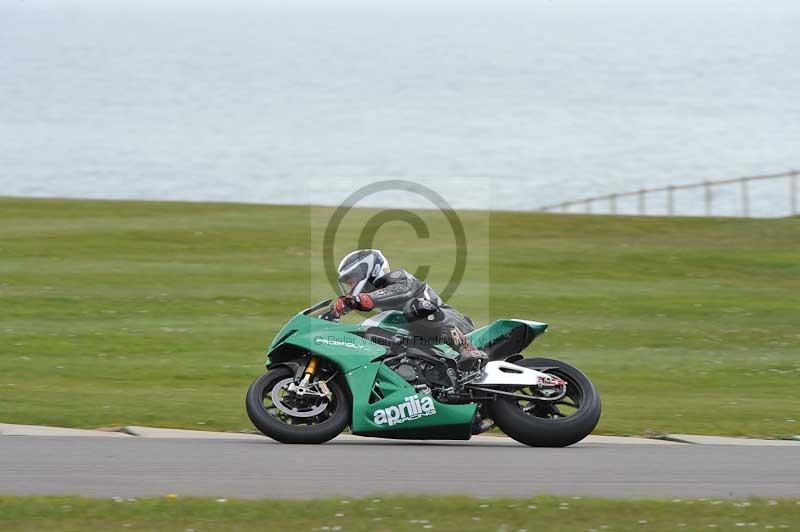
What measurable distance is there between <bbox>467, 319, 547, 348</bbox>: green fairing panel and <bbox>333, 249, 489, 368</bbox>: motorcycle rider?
153mm

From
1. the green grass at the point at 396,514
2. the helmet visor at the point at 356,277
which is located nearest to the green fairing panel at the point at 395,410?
the helmet visor at the point at 356,277

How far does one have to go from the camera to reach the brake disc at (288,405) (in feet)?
35.9

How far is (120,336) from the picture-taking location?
63.3 ft

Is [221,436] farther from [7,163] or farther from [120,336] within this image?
[7,163]

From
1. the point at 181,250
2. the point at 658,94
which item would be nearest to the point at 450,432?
the point at 181,250

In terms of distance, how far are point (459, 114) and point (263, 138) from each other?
705 inches

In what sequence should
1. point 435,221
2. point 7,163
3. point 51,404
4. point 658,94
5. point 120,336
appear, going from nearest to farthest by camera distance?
1. point 51,404
2. point 120,336
3. point 435,221
4. point 7,163
5. point 658,94

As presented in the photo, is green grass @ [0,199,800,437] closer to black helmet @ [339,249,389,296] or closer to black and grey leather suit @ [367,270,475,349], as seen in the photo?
black helmet @ [339,249,389,296]

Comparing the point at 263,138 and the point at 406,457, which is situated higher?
the point at 263,138

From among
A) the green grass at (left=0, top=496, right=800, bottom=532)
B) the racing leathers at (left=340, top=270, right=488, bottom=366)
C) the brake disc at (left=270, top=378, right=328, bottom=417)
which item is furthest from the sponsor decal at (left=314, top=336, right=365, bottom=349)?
the green grass at (left=0, top=496, right=800, bottom=532)

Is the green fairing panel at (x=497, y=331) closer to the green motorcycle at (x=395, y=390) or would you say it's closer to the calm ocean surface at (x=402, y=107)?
the green motorcycle at (x=395, y=390)

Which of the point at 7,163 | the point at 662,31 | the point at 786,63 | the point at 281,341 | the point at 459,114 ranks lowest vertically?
the point at 281,341

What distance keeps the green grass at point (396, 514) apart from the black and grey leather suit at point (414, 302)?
9.98 ft

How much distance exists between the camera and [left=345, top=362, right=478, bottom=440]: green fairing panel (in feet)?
36.0
